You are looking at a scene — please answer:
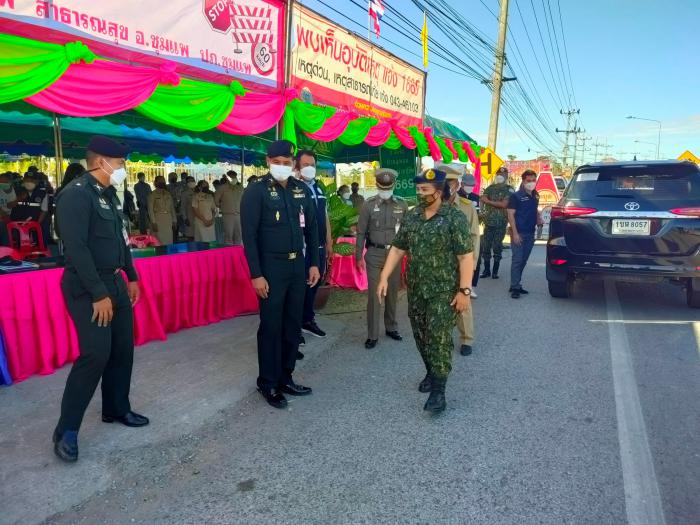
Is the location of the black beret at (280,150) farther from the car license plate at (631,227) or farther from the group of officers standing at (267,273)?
the car license plate at (631,227)

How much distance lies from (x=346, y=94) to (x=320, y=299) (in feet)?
13.3

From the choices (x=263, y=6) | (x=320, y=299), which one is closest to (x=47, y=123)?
(x=263, y=6)

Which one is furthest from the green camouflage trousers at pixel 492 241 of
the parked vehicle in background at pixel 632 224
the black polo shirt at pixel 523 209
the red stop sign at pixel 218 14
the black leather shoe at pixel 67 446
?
the black leather shoe at pixel 67 446

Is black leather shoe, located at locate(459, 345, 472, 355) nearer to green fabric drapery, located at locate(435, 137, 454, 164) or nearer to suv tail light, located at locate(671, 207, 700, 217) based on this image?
suv tail light, located at locate(671, 207, 700, 217)

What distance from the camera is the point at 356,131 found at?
24.8 ft

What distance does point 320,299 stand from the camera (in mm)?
6430

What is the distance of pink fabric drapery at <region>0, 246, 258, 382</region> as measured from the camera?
13.5 ft

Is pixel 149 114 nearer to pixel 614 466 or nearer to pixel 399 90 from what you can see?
pixel 614 466

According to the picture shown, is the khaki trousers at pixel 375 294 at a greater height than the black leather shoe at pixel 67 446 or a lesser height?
greater

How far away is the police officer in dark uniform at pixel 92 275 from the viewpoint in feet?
9.16

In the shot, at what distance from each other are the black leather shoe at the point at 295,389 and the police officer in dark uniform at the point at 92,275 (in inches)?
51.9

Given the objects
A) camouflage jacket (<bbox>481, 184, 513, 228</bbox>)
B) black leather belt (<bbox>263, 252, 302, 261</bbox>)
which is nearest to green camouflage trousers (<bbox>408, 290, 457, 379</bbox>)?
black leather belt (<bbox>263, 252, 302, 261</bbox>)

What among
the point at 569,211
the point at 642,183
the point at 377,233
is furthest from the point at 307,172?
the point at 642,183

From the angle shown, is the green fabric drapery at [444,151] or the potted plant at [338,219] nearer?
the potted plant at [338,219]
